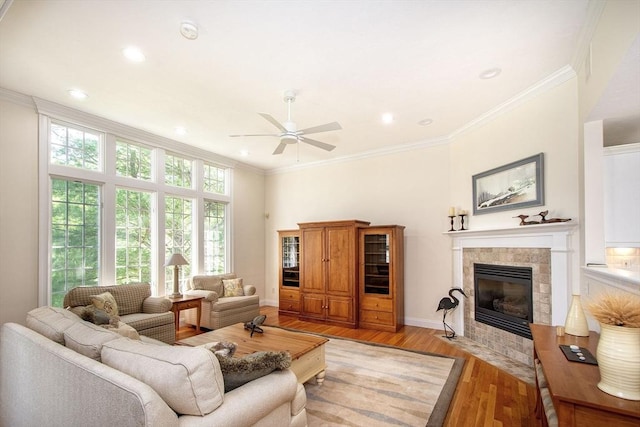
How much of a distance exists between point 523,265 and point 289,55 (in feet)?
11.0

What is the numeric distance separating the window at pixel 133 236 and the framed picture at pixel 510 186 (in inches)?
195

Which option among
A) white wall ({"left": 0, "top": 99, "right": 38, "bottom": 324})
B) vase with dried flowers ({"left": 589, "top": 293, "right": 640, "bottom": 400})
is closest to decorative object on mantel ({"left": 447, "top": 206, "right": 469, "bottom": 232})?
vase with dried flowers ({"left": 589, "top": 293, "right": 640, "bottom": 400})

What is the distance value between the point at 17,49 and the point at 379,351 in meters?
4.80

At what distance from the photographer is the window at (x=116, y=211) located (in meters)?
3.90

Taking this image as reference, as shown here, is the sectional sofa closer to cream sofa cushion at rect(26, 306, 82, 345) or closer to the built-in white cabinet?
cream sofa cushion at rect(26, 306, 82, 345)

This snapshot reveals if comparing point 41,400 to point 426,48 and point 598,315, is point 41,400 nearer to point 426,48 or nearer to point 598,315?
point 598,315

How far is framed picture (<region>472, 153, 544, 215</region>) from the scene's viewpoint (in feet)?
11.0

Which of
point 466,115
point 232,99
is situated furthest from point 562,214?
point 232,99

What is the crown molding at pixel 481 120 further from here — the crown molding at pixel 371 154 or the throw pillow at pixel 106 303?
the throw pillow at pixel 106 303

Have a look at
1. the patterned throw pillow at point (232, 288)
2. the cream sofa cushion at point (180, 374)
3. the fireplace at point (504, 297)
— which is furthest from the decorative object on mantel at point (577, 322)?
the patterned throw pillow at point (232, 288)

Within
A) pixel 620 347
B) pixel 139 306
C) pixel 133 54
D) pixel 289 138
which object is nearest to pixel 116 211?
pixel 139 306

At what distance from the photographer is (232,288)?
5.41 meters

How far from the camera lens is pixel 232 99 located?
3660 millimetres

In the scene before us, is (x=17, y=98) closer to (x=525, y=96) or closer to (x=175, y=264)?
(x=175, y=264)
